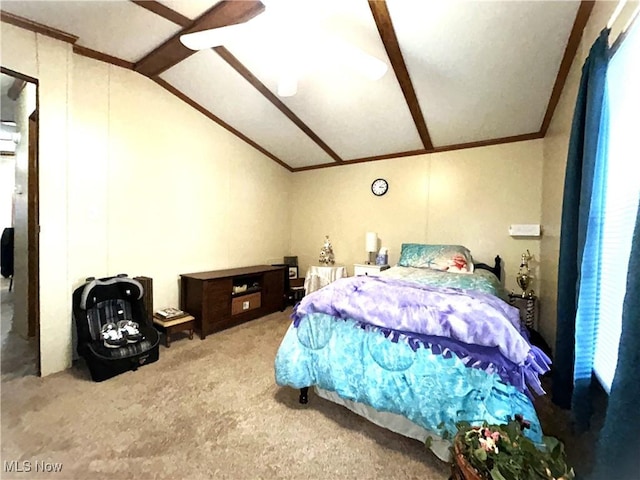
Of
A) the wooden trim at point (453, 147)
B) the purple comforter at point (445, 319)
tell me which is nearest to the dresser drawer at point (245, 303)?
the purple comforter at point (445, 319)

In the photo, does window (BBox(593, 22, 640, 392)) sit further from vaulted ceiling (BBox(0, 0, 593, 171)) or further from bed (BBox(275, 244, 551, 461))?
vaulted ceiling (BBox(0, 0, 593, 171))

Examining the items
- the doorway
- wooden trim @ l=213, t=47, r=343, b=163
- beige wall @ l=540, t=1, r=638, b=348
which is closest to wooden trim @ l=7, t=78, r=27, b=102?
the doorway

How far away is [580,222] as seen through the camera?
1.50 meters

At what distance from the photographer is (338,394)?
1.77 meters

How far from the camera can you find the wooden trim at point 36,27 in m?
1.95

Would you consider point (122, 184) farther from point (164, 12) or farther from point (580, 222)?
point (580, 222)

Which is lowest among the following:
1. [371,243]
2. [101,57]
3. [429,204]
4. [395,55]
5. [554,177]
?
[371,243]

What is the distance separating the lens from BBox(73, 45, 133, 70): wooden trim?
8.00 ft

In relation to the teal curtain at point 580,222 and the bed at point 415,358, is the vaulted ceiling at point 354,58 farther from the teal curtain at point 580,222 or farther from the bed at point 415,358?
the bed at point 415,358

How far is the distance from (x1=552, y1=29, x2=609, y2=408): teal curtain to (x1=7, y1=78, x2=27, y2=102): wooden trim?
14.2ft

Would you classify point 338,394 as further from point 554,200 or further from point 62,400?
point 554,200

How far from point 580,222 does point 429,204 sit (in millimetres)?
2269

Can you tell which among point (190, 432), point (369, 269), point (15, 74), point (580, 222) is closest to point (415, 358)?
point (580, 222)

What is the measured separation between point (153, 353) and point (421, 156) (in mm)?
3712
